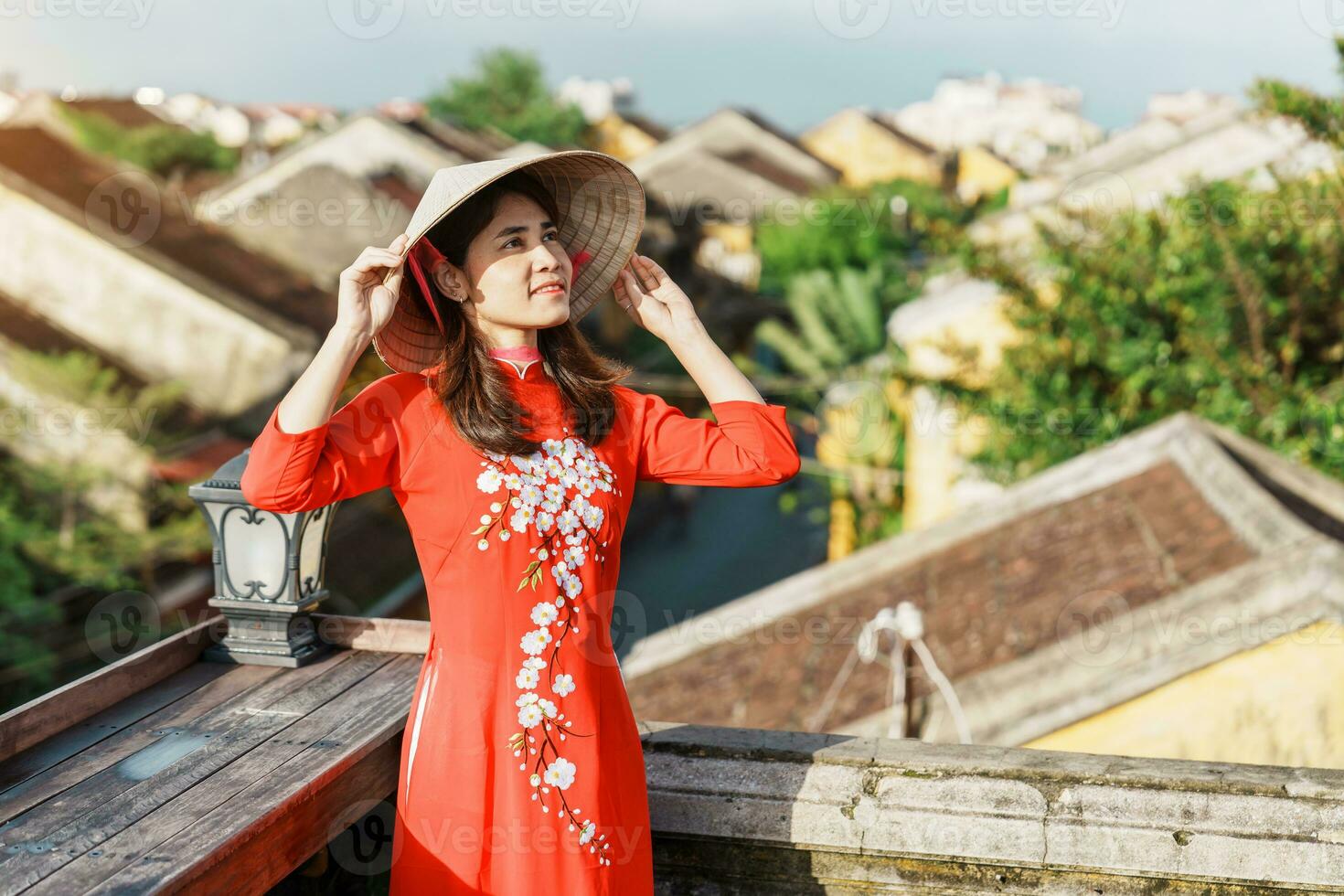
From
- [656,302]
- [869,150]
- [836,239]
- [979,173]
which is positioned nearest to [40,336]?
[656,302]

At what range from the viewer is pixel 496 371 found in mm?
2420

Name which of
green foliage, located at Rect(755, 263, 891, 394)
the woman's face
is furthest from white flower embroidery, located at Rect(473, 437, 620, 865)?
green foliage, located at Rect(755, 263, 891, 394)

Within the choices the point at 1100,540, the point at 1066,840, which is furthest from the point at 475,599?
the point at 1100,540

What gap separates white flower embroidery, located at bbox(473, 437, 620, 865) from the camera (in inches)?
90.6

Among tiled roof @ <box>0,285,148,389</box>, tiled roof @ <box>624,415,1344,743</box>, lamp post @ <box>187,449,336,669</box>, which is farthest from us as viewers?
tiled roof @ <box>0,285,148,389</box>

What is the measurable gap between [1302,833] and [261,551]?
94.3 inches

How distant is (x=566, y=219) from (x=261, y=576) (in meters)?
1.15

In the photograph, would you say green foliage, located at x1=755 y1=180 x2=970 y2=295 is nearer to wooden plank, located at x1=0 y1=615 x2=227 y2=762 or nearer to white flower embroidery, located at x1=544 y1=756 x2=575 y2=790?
wooden plank, located at x1=0 y1=615 x2=227 y2=762

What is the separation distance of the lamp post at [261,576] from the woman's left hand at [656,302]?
92 centimetres

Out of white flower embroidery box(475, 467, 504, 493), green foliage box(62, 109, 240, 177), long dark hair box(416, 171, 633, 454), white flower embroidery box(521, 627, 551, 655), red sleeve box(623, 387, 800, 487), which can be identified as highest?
green foliage box(62, 109, 240, 177)

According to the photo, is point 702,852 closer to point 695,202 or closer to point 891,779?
point 891,779

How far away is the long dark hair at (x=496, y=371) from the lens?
2.34 metres

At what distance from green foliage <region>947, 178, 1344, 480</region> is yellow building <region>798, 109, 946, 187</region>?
36.0 metres

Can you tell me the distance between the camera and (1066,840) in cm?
257
